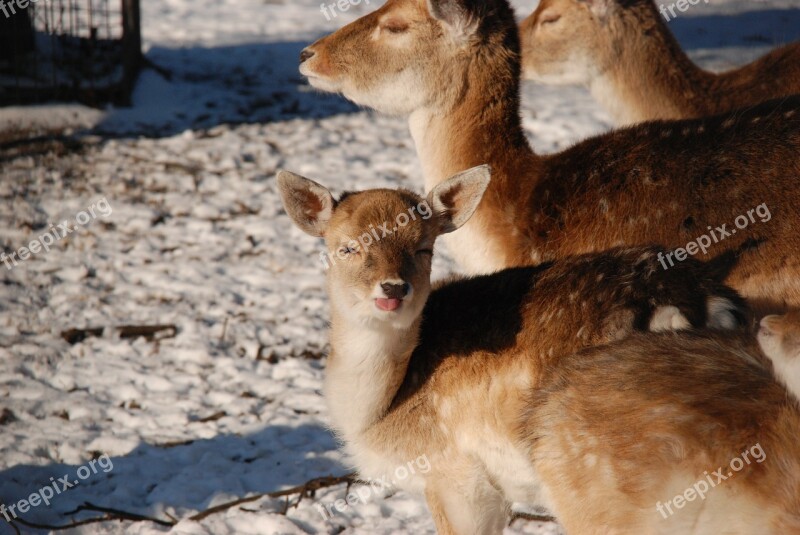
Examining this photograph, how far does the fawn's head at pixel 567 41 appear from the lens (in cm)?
665

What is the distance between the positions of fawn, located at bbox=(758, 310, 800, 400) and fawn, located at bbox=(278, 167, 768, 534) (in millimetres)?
652

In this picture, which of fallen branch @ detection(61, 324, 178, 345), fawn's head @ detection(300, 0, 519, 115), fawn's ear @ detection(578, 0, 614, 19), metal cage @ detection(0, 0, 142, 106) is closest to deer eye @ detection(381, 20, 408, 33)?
fawn's head @ detection(300, 0, 519, 115)

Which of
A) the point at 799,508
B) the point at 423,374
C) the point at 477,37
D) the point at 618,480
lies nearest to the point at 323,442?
the point at 423,374

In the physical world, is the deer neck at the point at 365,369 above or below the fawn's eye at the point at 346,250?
below

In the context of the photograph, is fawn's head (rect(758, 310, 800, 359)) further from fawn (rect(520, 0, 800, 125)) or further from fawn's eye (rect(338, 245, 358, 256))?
fawn (rect(520, 0, 800, 125))

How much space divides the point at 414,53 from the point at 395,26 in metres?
0.21

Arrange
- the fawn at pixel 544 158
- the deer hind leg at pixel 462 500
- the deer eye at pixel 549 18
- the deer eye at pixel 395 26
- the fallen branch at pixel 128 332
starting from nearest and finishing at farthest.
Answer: the deer hind leg at pixel 462 500
the fawn at pixel 544 158
the deer eye at pixel 395 26
the fallen branch at pixel 128 332
the deer eye at pixel 549 18

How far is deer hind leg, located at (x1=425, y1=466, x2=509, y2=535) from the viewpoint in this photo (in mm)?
3734

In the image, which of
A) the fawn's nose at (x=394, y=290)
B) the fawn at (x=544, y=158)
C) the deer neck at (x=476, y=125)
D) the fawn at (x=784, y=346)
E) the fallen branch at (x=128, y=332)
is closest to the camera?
the fawn at (x=784, y=346)

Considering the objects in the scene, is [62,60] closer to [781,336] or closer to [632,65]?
[632,65]

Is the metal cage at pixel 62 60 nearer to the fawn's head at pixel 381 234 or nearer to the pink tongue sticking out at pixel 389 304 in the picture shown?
the fawn's head at pixel 381 234

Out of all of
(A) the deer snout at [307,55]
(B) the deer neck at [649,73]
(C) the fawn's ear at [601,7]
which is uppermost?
(C) the fawn's ear at [601,7]

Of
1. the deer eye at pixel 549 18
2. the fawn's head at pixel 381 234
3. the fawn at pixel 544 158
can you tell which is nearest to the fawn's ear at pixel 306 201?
the fawn's head at pixel 381 234

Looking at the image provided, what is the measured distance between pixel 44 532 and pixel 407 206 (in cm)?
233
